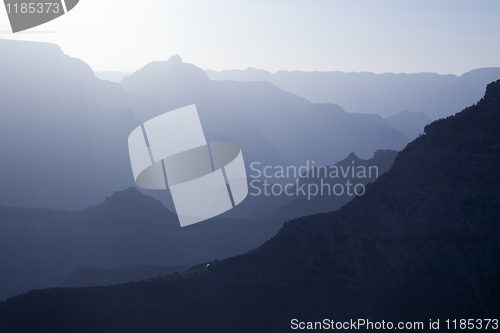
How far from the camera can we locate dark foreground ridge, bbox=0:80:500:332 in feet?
96.1

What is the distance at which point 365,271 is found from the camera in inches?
1222

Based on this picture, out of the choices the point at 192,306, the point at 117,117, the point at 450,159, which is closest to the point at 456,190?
the point at 450,159

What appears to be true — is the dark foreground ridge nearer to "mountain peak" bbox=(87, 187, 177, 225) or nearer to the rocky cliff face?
the rocky cliff face

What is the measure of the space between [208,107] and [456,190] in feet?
563

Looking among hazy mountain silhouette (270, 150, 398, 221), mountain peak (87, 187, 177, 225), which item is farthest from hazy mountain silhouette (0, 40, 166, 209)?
hazy mountain silhouette (270, 150, 398, 221)

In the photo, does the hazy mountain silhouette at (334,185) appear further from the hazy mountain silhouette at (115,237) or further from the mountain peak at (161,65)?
the mountain peak at (161,65)

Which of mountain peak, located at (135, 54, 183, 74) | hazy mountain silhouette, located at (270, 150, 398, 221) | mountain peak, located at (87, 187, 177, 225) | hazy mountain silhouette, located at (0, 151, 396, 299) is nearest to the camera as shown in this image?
hazy mountain silhouette, located at (0, 151, 396, 299)

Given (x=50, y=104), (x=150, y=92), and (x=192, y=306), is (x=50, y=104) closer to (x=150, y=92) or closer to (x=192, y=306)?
(x=150, y=92)

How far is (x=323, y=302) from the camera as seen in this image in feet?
97.6

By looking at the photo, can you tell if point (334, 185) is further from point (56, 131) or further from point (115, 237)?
point (56, 131)

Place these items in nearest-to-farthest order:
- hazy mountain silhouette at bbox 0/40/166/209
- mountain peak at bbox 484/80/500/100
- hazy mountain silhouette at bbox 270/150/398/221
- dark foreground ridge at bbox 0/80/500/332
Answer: dark foreground ridge at bbox 0/80/500/332
mountain peak at bbox 484/80/500/100
hazy mountain silhouette at bbox 270/150/398/221
hazy mountain silhouette at bbox 0/40/166/209

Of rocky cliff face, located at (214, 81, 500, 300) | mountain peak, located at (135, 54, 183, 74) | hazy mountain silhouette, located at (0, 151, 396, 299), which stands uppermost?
rocky cliff face, located at (214, 81, 500, 300)

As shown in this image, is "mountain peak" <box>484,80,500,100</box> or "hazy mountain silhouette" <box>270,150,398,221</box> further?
"hazy mountain silhouette" <box>270,150,398,221</box>

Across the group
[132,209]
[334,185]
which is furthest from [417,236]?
[132,209]
